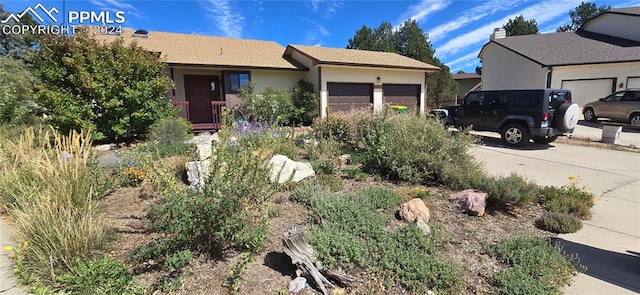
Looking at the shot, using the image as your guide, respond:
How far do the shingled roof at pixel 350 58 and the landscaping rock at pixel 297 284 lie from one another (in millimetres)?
12130

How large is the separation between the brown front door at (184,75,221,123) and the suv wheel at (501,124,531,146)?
37.0ft

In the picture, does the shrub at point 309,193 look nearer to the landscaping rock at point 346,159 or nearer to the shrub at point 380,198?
the shrub at point 380,198

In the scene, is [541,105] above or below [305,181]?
above

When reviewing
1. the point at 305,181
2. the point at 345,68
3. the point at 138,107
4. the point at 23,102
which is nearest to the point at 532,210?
the point at 305,181

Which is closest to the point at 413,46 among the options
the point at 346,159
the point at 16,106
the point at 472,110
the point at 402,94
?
the point at 402,94

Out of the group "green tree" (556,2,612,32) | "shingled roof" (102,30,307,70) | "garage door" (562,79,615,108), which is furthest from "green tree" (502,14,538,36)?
"shingled roof" (102,30,307,70)

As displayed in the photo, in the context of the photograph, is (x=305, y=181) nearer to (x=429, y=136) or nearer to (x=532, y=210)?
(x=429, y=136)

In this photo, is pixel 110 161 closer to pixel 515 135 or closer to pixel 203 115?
pixel 203 115

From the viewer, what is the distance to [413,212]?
11.7 ft

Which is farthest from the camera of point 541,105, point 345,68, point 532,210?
point 345,68

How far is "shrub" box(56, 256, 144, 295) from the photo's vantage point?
2.24 m

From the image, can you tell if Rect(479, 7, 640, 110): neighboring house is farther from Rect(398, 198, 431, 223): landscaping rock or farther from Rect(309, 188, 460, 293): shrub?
Rect(309, 188, 460, 293): shrub

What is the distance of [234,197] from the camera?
2.57 metres

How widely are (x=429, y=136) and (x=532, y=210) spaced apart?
1.80 m
